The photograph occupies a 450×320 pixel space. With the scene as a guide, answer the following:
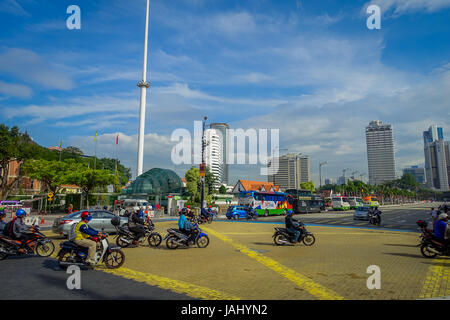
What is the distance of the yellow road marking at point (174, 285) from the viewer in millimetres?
5703

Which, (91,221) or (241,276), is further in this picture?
(91,221)

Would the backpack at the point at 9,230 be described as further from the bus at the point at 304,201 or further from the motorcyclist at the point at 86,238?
the bus at the point at 304,201

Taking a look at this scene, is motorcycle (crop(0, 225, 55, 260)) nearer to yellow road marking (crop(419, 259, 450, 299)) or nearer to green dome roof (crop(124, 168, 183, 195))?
yellow road marking (crop(419, 259, 450, 299))

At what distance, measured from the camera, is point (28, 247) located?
927cm

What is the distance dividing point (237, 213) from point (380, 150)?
187m

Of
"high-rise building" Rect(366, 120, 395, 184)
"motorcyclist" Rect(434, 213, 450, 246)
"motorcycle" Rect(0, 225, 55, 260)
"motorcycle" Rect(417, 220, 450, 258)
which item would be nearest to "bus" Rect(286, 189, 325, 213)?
"motorcycle" Rect(417, 220, 450, 258)

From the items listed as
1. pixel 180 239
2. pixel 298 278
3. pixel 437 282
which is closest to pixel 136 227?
pixel 180 239

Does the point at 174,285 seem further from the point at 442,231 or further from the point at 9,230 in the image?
the point at 442,231

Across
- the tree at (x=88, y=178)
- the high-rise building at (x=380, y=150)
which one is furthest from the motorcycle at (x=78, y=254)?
the high-rise building at (x=380, y=150)

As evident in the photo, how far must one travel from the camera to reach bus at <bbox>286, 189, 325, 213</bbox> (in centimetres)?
4106
